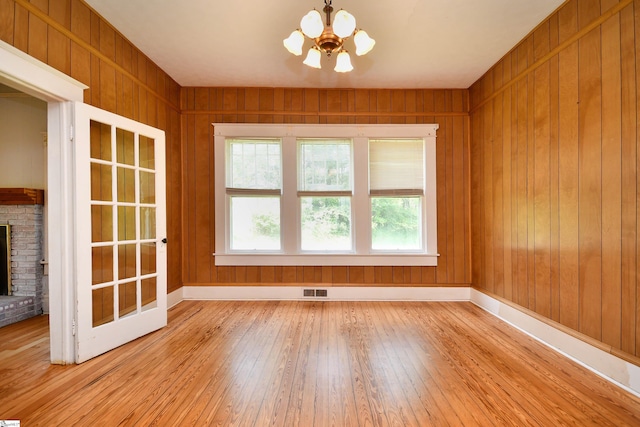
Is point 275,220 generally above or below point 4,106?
below

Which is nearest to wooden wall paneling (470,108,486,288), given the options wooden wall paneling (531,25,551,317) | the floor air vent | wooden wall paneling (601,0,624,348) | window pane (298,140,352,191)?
wooden wall paneling (531,25,551,317)

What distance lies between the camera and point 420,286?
12.6ft

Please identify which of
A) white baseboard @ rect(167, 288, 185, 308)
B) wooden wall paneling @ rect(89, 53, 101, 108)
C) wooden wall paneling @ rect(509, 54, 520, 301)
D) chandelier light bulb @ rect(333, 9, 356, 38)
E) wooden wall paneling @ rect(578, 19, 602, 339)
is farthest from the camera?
white baseboard @ rect(167, 288, 185, 308)

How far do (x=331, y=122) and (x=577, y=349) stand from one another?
3451mm

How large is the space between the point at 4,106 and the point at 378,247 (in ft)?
16.5

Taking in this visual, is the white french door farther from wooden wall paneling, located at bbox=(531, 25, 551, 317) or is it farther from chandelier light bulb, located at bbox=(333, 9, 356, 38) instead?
wooden wall paneling, located at bbox=(531, 25, 551, 317)

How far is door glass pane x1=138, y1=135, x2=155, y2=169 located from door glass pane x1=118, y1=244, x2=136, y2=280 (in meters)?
0.83

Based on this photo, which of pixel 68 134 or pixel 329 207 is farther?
pixel 329 207

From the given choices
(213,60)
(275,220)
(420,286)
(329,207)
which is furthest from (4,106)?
(420,286)

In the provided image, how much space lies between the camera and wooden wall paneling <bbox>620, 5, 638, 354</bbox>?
1.84 m

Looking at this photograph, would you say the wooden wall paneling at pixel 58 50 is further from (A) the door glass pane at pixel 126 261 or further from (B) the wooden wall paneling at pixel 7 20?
(A) the door glass pane at pixel 126 261

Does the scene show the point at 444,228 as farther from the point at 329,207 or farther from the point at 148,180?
the point at 148,180

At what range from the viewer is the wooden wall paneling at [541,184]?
2551 millimetres

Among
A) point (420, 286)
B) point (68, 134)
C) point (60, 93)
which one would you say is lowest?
point (420, 286)
